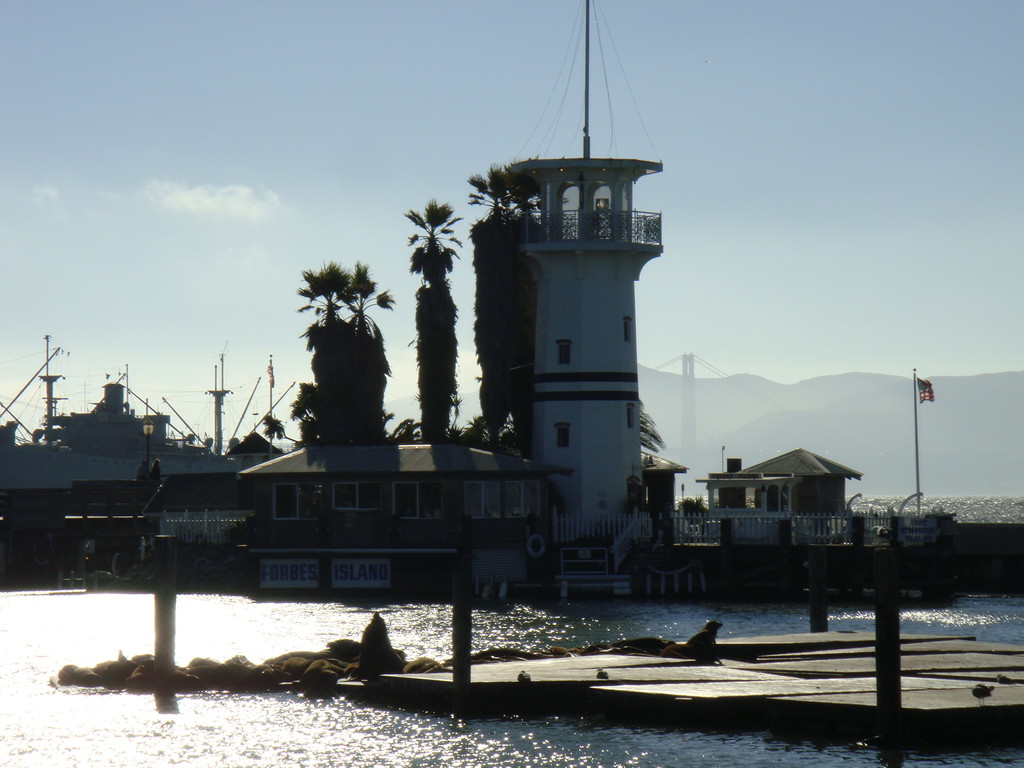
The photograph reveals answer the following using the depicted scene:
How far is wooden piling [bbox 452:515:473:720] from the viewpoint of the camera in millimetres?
27469

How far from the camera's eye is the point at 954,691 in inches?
1039

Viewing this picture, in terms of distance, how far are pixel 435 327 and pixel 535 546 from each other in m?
10.9

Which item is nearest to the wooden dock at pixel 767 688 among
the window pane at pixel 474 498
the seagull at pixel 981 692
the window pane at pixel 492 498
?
the seagull at pixel 981 692

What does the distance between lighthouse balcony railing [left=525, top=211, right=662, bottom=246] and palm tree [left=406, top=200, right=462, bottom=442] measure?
4.27 metres

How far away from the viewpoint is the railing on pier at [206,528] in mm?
60406

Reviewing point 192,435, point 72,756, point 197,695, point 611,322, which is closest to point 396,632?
point 197,695

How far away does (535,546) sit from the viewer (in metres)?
56.6

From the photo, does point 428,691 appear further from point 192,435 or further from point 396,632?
point 192,435

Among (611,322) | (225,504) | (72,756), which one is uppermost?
(611,322)

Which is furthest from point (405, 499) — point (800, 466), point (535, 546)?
point (800, 466)

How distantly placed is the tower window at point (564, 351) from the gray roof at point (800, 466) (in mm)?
7730

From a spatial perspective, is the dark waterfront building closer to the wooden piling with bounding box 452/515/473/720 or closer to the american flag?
the american flag

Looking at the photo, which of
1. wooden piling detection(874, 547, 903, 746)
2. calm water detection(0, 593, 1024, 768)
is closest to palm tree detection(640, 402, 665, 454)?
calm water detection(0, 593, 1024, 768)

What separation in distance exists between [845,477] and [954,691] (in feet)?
119
